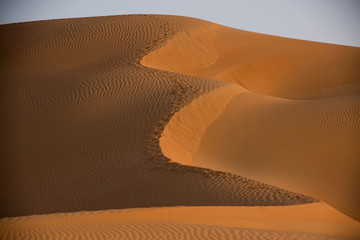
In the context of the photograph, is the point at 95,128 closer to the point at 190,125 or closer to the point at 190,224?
the point at 190,125

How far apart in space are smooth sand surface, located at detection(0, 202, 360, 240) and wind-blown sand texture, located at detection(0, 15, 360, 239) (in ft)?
0.16

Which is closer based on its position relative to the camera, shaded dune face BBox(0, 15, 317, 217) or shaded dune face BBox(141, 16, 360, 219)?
shaded dune face BBox(0, 15, 317, 217)

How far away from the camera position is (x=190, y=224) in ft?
27.0

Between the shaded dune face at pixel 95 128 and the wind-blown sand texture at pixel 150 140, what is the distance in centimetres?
5

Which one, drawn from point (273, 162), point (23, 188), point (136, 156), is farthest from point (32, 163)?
point (273, 162)

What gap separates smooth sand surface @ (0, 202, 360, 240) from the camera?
739 centimetres

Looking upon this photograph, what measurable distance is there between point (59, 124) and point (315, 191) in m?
9.45

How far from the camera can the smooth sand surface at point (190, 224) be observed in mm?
7387

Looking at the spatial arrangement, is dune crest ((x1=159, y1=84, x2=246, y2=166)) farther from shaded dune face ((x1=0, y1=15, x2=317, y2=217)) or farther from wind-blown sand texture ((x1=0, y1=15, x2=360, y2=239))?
shaded dune face ((x1=0, y1=15, x2=317, y2=217))

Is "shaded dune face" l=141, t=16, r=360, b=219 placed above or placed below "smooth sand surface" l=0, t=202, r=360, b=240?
above

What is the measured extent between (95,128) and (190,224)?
8.89m

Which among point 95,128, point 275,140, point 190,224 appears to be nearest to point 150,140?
point 95,128

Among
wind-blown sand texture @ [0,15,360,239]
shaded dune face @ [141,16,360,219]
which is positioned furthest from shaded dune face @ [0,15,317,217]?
shaded dune face @ [141,16,360,219]

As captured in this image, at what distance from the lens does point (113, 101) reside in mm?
18078
